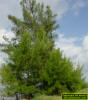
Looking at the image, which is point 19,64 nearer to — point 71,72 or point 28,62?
point 28,62

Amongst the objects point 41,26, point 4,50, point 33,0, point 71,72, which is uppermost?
point 33,0

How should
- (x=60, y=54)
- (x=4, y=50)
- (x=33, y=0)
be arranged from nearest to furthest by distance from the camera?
(x=60, y=54)
(x=4, y=50)
(x=33, y=0)

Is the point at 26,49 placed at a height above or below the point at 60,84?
above

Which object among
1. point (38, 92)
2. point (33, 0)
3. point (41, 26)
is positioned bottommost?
point (38, 92)

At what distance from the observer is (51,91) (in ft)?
56.7

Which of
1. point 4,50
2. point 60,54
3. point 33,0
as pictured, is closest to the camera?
point 60,54

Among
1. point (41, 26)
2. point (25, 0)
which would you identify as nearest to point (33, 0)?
point (25, 0)

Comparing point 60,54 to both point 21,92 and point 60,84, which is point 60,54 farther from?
point 21,92

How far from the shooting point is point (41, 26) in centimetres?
2516

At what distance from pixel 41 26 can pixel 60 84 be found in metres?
10.8

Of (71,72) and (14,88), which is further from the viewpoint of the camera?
(71,72)

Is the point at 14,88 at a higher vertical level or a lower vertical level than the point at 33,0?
lower

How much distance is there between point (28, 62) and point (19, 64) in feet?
3.19

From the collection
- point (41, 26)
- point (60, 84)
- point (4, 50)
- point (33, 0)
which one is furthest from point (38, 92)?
point (33, 0)
